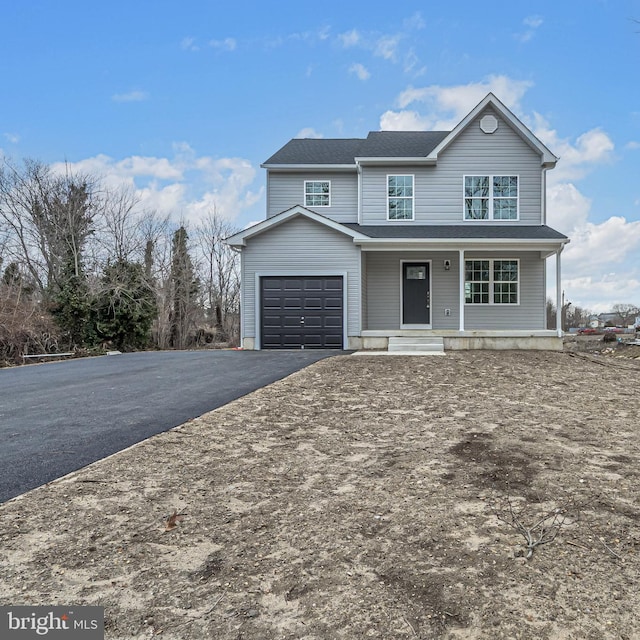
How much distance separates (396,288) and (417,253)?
1.38 m

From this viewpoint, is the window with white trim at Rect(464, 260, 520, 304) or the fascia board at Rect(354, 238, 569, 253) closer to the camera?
the fascia board at Rect(354, 238, 569, 253)

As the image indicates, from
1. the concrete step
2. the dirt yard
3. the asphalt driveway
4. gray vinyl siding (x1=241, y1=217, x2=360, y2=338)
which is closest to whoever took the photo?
the dirt yard

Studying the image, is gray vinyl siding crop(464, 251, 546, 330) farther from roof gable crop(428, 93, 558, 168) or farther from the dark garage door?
the dark garage door

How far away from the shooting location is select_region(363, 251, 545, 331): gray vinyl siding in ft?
48.0

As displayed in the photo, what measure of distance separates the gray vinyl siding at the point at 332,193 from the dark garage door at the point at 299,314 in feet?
11.3

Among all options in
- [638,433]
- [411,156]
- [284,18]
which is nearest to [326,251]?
[411,156]

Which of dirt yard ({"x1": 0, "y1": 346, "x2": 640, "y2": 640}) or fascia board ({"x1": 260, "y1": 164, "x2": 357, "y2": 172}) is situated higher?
fascia board ({"x1": 260, "y1": 164, "x2": 357, "y2": 172})

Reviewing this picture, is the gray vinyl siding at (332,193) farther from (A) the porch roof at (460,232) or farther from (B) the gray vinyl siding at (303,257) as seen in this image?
(B) the gray vinyl siding at (303,257)

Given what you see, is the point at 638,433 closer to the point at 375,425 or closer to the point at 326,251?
Answer: the point at 375,425

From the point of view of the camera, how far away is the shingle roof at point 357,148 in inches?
592

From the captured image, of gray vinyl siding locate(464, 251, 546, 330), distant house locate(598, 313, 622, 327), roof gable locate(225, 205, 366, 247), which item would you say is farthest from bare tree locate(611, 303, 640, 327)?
roof gable locate(225, 205, 366, 247)

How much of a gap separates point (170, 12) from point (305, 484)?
14597 mm

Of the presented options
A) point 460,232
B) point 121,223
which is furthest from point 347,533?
point 121,223

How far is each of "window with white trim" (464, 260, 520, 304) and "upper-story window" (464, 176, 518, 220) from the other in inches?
62.7
